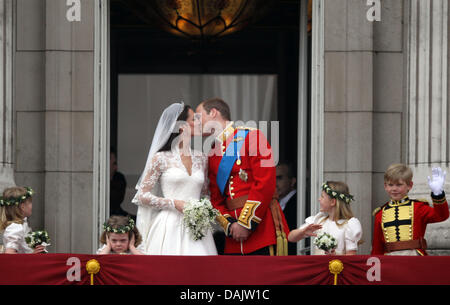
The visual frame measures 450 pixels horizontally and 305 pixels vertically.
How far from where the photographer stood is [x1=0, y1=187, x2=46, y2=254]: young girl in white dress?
743cm

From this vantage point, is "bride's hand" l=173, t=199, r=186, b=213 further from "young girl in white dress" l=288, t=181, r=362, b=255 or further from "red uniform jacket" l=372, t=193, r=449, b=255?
"red uniform jacket" l=372, t=193, r=449, b=255

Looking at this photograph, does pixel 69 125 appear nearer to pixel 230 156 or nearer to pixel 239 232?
pixel 230 156

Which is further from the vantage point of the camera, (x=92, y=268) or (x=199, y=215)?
(x=199, y=215)

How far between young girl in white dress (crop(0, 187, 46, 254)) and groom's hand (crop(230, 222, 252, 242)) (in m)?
1.76

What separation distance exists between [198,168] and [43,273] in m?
2.36

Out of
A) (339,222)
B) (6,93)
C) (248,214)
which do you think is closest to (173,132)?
(248,214)

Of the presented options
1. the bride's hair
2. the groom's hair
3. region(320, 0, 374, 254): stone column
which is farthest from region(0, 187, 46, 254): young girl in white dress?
region(320, 0, 374, 254): stone column

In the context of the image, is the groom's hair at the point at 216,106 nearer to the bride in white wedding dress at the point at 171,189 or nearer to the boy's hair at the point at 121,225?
the bride in white wedding dress at the point at 171,189

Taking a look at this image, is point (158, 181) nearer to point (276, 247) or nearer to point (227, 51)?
point (276, 247)

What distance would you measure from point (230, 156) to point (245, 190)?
0.36 m

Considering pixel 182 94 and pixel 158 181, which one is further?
pixel 182 94

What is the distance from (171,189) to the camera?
8.20 metres
